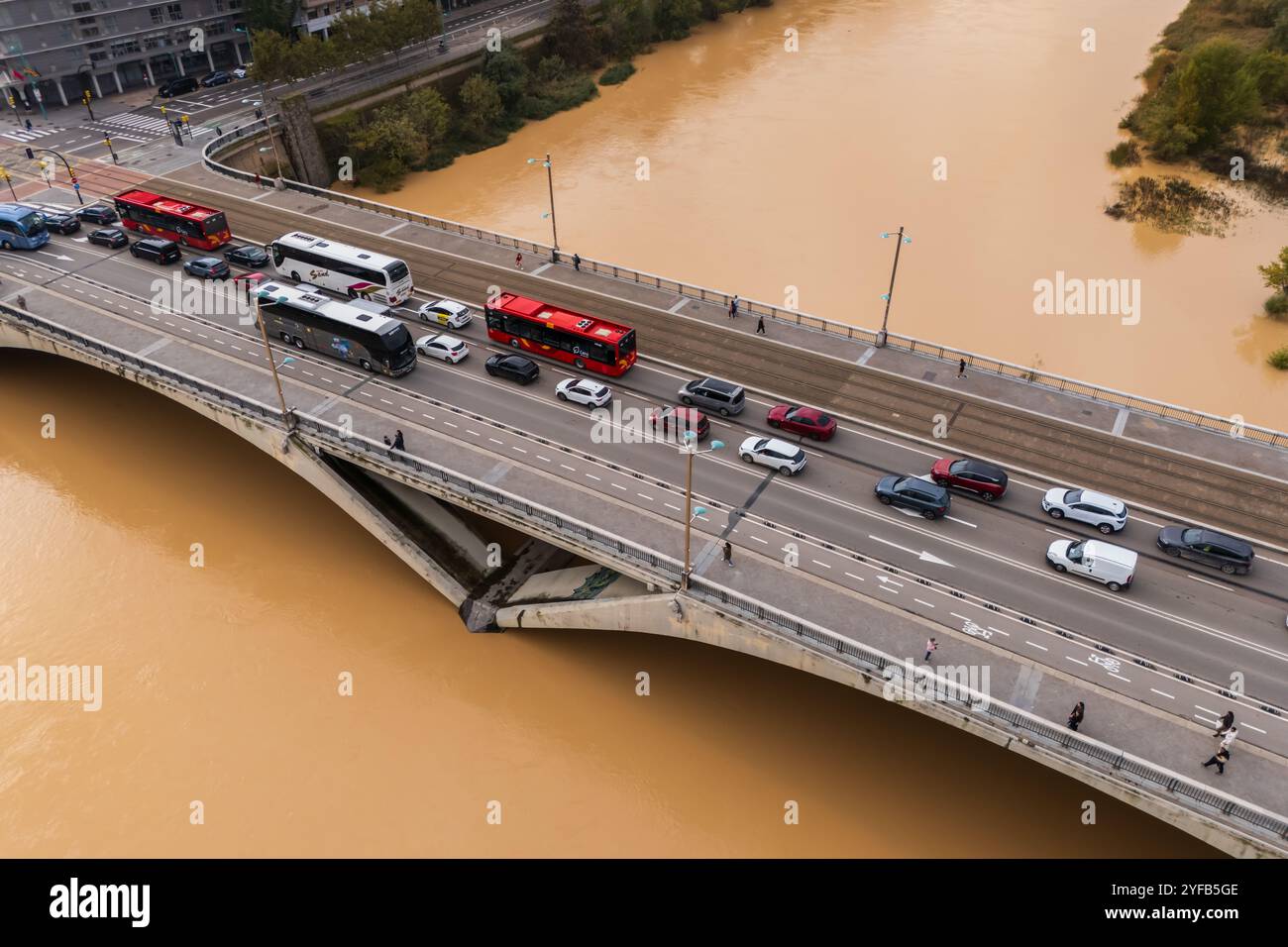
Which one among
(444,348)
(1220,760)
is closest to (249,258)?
(444,348)

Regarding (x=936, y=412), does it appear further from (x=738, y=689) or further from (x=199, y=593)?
(x=199, y=593)

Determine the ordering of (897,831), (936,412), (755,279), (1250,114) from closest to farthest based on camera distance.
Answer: (897,831)
(936,412)
(755,279)
(1250,114)

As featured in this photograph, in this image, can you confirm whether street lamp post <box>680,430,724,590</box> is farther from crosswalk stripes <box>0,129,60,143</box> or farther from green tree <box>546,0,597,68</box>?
green tree <box>546,0,597,68</box>

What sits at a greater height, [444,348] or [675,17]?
[675,17]

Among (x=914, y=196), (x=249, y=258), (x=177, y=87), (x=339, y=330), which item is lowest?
(x=914, y=196)

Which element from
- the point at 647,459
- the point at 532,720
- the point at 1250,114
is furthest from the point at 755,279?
the point at 1250,114

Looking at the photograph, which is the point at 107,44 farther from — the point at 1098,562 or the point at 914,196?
the point at 1098,562
